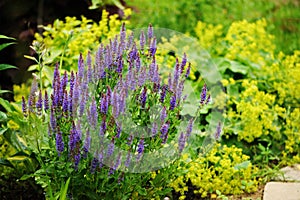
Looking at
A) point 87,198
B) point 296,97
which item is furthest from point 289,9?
point 87,198

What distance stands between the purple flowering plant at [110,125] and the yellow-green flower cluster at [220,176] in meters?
0.42

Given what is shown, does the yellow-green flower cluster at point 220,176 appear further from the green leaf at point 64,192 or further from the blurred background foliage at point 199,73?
the green leaf at point 64,192

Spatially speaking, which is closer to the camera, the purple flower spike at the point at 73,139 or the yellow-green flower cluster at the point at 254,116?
the purple flower spike at the point at 73,139

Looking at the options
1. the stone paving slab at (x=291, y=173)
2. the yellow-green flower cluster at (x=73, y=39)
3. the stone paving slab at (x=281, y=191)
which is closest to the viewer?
the stone paving slab at (x=281, y=191)

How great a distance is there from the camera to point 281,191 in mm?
3205

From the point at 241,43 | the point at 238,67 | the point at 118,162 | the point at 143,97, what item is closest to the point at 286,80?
the point at 238,67

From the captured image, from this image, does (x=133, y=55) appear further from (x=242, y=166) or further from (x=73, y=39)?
(x=73, y=39)

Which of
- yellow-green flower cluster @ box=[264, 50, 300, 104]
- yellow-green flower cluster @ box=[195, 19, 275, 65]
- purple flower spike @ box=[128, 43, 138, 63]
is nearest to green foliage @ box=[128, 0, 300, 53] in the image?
yellow-green flower cluster @ box=[195, 19, 275, 65]

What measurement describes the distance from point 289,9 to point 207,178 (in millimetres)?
4226

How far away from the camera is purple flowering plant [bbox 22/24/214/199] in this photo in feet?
8.31

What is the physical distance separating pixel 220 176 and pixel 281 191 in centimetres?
38

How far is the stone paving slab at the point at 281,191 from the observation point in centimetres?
313

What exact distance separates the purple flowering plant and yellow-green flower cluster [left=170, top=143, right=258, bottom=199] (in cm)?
42

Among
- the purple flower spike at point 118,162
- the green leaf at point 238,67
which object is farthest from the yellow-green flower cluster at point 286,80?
the purple flower spike at point 118,162
